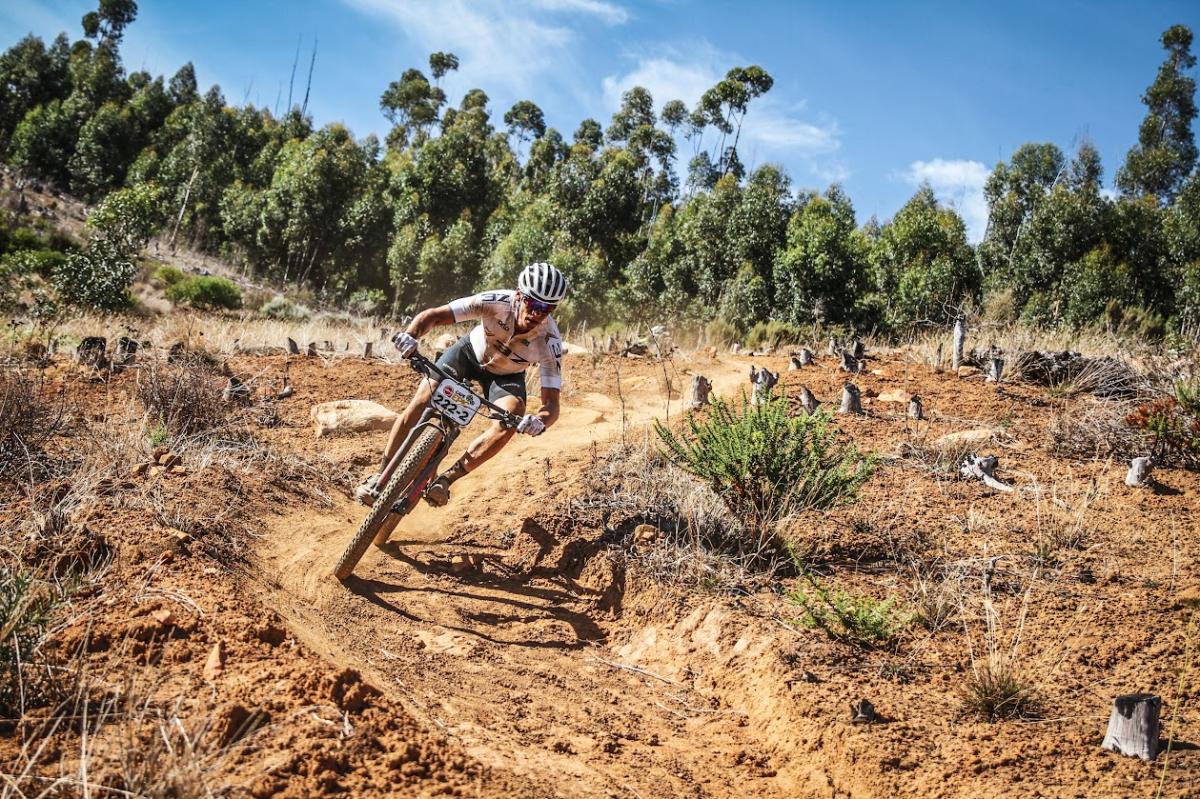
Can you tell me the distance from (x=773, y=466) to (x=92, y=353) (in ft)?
25.2

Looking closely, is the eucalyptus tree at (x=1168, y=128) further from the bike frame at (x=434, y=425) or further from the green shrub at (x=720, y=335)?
the bike frame at (x=434, y=425)

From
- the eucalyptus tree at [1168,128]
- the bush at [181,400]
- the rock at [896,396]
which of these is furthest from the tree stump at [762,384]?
the eucalyptus tree at [1168,128]

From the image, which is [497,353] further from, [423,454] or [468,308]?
[423,454]

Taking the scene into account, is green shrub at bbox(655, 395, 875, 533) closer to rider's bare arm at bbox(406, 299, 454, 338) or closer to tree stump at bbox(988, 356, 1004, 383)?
rider's bare arm at bbox(406, 299, 454, 338)

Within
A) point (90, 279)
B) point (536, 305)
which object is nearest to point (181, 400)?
point (536, 305)

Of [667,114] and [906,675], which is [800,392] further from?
[667,114]

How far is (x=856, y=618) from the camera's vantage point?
3787mm

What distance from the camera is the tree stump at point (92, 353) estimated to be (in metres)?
8.23

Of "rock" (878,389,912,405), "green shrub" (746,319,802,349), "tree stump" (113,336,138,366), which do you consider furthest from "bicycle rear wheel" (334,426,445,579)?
"green shrub" (746,319,802,349)

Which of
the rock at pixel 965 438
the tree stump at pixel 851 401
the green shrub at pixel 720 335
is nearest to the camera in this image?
the rock at pixel 965 438

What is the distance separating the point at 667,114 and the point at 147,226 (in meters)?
42.6

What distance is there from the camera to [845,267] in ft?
69.2

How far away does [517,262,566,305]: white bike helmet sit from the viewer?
488 cm

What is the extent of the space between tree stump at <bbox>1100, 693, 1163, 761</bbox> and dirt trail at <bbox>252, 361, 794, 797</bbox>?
125cm
